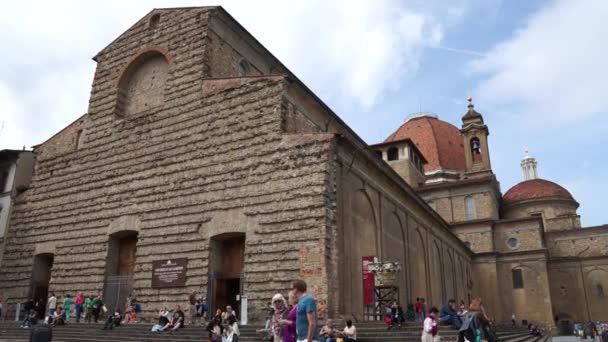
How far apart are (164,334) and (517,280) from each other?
1253 inches

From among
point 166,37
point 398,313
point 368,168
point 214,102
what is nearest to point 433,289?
point 368,168

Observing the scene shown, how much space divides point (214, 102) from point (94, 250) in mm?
7868

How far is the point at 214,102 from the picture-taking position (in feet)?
66.1

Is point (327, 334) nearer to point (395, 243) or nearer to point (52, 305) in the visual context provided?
point (395, 243)

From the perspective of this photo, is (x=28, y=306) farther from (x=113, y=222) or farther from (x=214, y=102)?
(x=214, y=102)

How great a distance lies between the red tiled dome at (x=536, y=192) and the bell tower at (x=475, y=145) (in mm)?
4097

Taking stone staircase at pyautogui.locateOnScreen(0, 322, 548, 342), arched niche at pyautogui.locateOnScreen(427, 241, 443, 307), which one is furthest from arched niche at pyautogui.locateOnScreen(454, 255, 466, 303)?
stone staircase at pyautogui.locateOnScreen(0, 322, 548, 342)

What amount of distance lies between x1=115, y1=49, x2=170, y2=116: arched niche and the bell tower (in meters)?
32.8

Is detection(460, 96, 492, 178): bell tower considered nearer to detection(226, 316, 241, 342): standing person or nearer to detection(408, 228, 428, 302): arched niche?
detection(408, 228, 428, 302): arched niche

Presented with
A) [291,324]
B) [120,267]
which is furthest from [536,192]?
[291,324]

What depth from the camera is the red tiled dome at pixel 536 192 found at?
4681cm

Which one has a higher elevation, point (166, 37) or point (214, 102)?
point (166, 37)

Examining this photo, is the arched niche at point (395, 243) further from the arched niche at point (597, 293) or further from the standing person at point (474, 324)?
the arched niche at point (597, 293)

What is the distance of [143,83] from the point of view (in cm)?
2355
